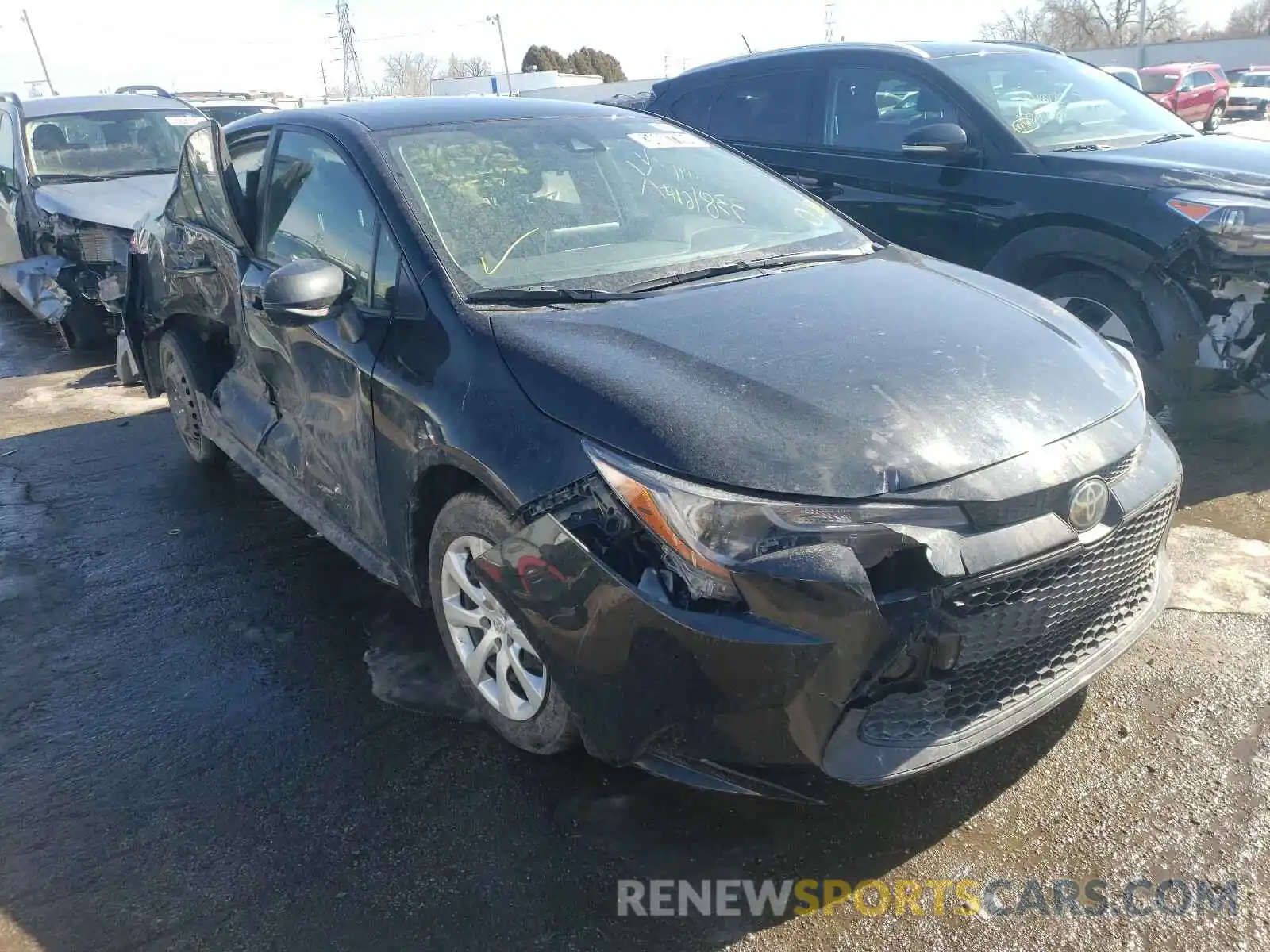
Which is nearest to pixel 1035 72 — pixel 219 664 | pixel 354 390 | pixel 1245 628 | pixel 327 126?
pixel 1245 628

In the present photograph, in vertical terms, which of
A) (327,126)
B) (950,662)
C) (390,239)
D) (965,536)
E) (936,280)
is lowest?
(950,662)

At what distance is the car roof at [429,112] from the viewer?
342cm

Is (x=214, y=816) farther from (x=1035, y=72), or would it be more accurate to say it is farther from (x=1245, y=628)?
(x=1035, y=72)

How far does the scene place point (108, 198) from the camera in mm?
7797

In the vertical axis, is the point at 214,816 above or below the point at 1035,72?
below

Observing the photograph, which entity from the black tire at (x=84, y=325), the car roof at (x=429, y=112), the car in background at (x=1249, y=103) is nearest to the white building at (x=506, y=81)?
the car in background at (x=1249, y=103)

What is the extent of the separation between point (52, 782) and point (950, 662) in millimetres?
2511

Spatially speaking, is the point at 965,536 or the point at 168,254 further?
the point at 168,254

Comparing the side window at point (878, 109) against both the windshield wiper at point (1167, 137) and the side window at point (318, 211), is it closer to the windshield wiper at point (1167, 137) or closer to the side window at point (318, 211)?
the windshield wiper at point (1167, 137)

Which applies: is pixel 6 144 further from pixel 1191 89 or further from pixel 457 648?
pixel 1191 89

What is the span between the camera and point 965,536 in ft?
6.87

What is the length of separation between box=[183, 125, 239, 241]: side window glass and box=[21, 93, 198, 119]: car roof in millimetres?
5633

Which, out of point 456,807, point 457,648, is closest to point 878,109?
point 457,648

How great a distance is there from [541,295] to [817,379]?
2.91 ft
